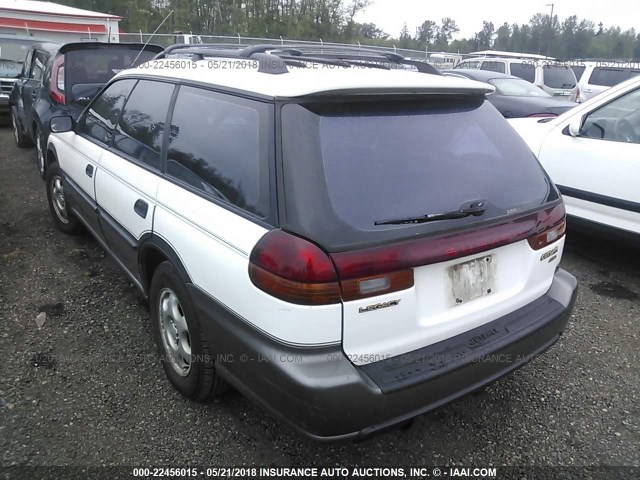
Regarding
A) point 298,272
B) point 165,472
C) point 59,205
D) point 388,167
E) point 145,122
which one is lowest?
point 165,472

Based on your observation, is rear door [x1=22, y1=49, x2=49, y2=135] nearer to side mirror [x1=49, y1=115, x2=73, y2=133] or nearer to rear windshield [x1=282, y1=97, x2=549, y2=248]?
side mirror [x1=49, y1=115, x2=73, y2=133]

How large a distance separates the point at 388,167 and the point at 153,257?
1.45 meters

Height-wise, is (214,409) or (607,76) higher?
(607,76)

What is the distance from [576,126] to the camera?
4398 millimetres

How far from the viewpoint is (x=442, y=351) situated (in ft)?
6.66

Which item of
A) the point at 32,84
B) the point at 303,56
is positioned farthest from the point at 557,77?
the point at 303,56

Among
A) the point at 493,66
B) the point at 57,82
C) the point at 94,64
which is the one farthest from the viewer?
the point at 493,66

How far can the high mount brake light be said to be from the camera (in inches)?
69.5

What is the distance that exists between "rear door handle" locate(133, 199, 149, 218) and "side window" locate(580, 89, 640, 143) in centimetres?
375

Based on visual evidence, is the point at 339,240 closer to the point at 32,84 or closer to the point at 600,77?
the point at 32,84

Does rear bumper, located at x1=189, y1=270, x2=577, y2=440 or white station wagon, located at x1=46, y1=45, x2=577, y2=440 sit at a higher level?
white station wagon, located at x1=46, y1=45, x2=577, y2=440

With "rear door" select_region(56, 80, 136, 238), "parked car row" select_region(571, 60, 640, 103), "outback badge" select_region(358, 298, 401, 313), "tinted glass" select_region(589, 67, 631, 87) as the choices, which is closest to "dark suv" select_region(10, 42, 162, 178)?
"rear door" select_region(56, 80, 136, 238)

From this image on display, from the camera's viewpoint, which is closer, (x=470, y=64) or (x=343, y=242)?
(x=343, y=242)

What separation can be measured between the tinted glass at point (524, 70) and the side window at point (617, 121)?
28.1 ft
